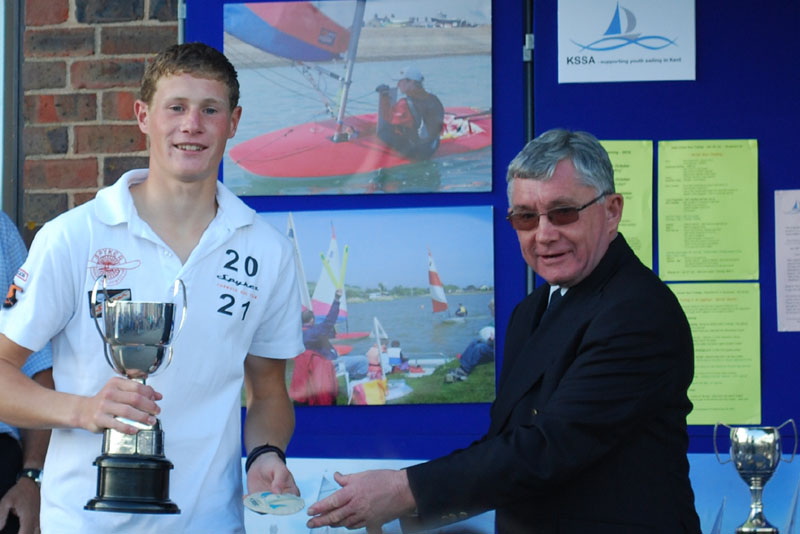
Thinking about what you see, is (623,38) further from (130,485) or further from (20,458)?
(20,458)

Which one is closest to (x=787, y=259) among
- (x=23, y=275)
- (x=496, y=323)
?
(x=496, y=323)

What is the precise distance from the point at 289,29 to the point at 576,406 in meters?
1.74

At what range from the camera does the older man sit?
2324 millimetres

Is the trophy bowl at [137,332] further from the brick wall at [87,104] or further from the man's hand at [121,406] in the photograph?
the brick wall at [87,104]

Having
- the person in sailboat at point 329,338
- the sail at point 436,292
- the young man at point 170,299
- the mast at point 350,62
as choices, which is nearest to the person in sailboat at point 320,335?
the person in sailboat at point 329,338

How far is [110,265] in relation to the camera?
231 centimetres

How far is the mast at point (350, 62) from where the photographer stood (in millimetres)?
3424

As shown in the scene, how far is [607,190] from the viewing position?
2.54 metres

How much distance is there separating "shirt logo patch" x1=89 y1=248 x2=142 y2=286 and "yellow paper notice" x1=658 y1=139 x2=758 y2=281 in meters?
1.79

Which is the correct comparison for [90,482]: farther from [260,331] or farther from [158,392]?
[260,331]

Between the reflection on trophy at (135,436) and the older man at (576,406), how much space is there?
0.44 metres

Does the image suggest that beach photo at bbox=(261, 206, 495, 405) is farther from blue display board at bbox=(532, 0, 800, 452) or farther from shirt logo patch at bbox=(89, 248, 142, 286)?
shirt logo patch at bbox=(89, 248, 142, 286)

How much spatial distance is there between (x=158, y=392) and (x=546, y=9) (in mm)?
1866

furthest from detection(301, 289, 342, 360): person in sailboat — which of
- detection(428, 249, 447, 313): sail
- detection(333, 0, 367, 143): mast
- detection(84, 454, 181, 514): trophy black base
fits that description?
detection(84, 454, 181, 514): trophy black base
